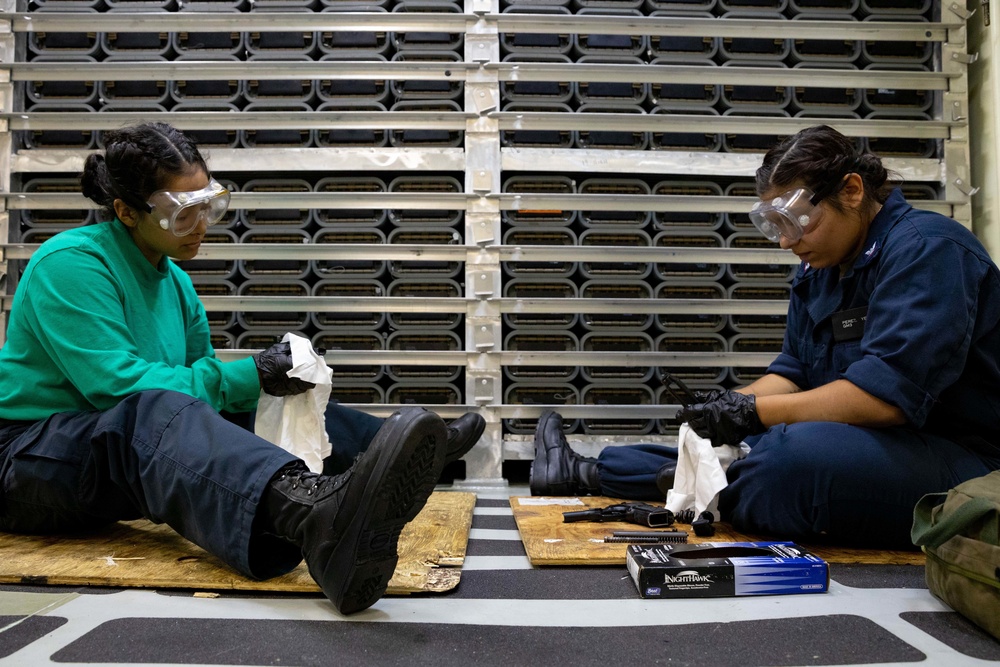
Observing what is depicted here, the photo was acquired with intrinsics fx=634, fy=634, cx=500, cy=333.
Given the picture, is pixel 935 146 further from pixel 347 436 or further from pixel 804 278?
pixel 347 436

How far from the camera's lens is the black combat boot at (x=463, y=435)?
2246mm

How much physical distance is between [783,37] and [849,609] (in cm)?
286

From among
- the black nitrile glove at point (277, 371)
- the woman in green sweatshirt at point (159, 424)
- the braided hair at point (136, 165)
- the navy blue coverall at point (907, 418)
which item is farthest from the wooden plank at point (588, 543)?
the braided hair at point (136, 165)

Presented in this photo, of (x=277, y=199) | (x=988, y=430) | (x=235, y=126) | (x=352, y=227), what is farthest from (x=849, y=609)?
(x=235, y=126)

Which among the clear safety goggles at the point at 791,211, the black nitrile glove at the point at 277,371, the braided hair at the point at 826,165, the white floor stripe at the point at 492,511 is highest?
the braided hair at the point at 826,165

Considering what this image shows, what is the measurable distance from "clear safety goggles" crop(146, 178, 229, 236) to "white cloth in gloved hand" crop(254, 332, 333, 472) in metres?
0.45

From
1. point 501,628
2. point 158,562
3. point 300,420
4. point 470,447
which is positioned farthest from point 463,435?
point 501,628

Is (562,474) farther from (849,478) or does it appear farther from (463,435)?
(849,478)

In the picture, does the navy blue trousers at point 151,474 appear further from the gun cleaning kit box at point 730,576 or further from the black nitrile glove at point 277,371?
the gun cleaning kit box at point 730,576

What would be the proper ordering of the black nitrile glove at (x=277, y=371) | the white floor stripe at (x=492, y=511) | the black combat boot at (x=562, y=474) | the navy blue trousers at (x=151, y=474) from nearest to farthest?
the navy blue trousers at (x=151, y=474) < the black nitrile glove at (x=277, y=371) < the white floor stripe at (x=492, y=511) < the black combat boot at (x=562, y=474)

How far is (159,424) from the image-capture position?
138 cm

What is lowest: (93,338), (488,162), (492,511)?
(492,511)

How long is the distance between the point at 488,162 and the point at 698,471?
1842 millimetres

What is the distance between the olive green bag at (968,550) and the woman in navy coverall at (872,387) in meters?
0.30
